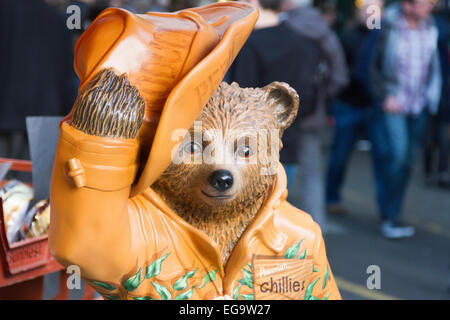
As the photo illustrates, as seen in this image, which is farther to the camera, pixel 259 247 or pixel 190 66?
pixel 259 247

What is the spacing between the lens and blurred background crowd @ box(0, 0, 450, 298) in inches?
121

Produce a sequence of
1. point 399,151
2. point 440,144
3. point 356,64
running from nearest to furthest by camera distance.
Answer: point 399,151 < point 356,64 < point 440,144

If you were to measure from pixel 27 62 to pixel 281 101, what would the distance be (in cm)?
219

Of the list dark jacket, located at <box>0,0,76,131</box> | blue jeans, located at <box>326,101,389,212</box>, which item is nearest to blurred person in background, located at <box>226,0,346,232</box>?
dark jacket, located at <box>0,0,76,131</box>

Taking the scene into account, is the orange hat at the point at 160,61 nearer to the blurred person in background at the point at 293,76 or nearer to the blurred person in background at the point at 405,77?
the blurred person in background at the point at 293,76

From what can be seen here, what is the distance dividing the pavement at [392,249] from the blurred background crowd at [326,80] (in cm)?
9

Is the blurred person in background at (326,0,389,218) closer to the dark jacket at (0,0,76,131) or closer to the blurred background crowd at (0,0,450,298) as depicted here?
the blurred background crowd at (0,0,450,298)

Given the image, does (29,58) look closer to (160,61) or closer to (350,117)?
(160,61)

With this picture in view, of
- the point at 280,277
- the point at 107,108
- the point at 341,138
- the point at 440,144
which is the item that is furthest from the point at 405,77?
the point at 107,108

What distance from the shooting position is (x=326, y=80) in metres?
4.16

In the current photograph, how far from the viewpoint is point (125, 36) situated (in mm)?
1299

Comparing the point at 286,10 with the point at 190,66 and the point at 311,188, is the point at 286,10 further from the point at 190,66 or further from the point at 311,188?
the point at 190,66
